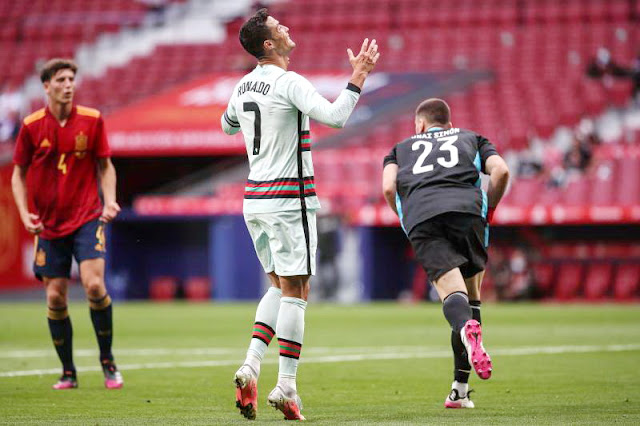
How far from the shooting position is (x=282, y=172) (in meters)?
6.71

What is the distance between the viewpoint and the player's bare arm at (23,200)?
833cm

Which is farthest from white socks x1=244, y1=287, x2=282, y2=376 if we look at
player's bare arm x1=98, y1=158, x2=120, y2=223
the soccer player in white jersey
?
player's bare arm x1=98, y1=158, x2=120, y2=223

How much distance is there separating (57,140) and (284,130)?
101 inches

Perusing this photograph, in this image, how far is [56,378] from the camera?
9.07 meters

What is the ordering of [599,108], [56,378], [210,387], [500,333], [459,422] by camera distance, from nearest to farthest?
[459,422] < [210,387] < [56,378] < [500,333] < [599,108]

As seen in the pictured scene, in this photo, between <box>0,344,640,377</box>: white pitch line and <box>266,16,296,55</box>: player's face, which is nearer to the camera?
<box>266,16,296,55</box>: player's face

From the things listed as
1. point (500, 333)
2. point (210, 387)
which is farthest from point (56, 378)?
point (500, 333)

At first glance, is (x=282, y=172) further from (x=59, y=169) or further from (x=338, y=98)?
(x=59, y=169)

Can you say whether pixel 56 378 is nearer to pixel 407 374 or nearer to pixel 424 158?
pixel 407 374

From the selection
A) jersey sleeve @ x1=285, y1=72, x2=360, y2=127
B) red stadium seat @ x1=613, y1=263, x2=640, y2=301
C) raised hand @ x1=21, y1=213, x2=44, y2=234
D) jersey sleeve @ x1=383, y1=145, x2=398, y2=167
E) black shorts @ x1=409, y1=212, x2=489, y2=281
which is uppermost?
jersey sleeve @ x1=285, y1=72, x2=360, y2=127

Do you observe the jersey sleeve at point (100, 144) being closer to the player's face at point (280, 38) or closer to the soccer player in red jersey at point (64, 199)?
the soccer player in red jersey at point (64, 199)

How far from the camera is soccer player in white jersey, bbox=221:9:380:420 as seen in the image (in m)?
6.62

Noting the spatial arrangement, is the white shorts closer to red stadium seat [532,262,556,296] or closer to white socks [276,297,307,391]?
white socks [276,297,307,391]

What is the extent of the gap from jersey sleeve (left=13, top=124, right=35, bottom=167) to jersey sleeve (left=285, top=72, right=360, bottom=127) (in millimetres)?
2747
